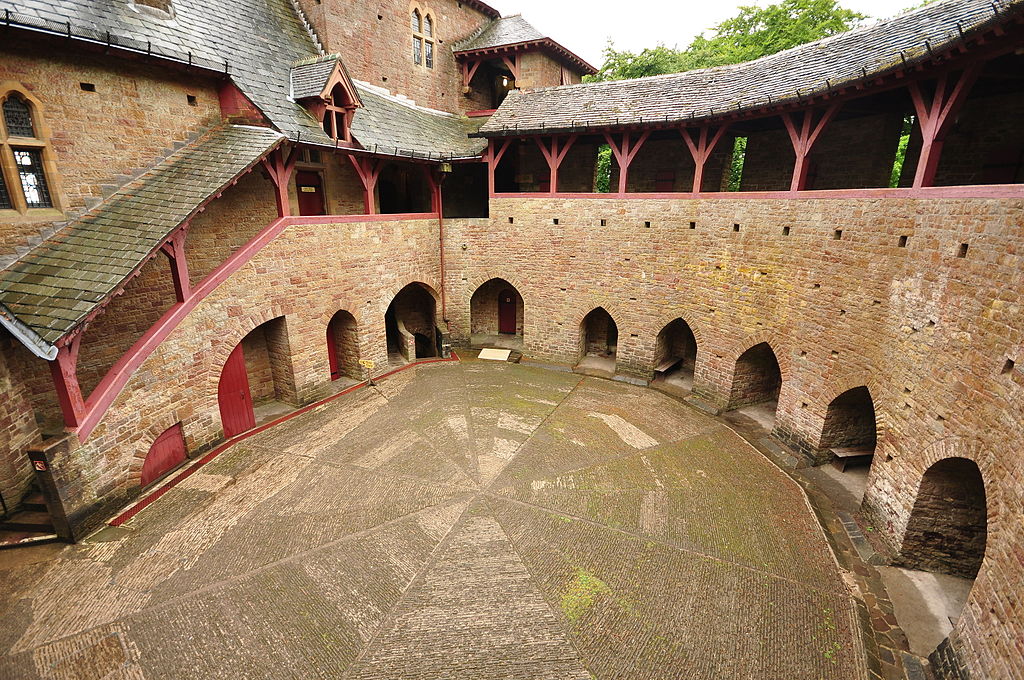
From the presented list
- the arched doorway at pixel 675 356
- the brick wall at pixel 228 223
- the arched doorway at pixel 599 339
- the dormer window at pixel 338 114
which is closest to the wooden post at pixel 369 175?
the dormer window at pixel 338 114

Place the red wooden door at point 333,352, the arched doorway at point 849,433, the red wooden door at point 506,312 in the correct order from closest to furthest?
the arched doorway at point 849,433 < the red wooden door at point 333,352 < the red wooden door at point 506,312

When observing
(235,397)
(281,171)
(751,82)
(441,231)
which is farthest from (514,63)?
(235,397)

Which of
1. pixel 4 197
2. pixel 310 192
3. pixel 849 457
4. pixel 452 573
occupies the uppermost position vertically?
pixel 310 192

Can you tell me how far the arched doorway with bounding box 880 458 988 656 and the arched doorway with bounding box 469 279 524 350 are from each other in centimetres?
1264

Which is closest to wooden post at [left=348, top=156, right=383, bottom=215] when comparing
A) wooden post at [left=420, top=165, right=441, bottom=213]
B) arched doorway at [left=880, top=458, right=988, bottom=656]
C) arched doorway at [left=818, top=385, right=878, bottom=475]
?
wooden post at [left=420, top=165, right=441, bottom=213]

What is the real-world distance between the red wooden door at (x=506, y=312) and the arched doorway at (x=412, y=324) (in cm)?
283

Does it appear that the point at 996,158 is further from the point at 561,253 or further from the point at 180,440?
the point at 180,440

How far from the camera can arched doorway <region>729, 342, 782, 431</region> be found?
12.0 metres

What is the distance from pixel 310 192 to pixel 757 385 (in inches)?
537

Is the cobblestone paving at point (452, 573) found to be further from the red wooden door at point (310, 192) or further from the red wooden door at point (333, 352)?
the red wooden door at point (310, 192)

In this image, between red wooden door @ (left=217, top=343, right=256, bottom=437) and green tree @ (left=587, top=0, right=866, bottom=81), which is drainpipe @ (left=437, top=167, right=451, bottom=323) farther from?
green tree @ (left=587, top=0, right=866, bottom=81)

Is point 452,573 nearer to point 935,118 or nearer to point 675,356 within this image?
point 935,118

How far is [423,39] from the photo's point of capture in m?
17.5

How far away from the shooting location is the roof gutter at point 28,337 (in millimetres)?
6559
